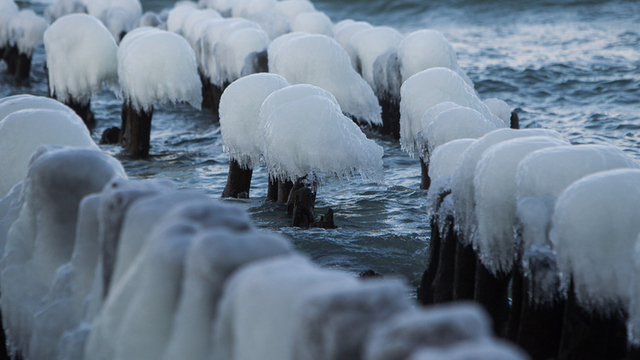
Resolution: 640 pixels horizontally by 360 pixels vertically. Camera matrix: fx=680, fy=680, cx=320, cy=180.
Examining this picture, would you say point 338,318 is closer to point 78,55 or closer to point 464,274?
point 464,274

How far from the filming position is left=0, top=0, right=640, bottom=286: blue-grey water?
6543 mm

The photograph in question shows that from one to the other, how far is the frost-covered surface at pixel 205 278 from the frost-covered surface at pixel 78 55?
361 inches

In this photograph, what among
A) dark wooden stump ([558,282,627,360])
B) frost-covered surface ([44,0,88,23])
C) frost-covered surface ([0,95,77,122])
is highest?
frost-covered surface ([44,0,88,23])

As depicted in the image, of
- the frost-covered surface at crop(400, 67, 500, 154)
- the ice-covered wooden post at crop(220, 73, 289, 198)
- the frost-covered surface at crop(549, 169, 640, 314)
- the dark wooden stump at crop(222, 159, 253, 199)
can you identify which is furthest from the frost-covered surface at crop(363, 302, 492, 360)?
the dark wooden stump at crop(222, 159, 253, 199)

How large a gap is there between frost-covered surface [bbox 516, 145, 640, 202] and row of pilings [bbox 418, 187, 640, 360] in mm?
342

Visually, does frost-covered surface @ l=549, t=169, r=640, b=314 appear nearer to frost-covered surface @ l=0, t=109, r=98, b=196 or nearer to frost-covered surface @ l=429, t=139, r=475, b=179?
frost-covered surface @ l=429, t=139, r=475, b=179

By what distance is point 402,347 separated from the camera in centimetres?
160

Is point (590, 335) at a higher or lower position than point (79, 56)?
lower

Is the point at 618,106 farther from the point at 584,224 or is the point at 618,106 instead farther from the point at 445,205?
the point at 584,224

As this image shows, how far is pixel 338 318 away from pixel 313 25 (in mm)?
13610

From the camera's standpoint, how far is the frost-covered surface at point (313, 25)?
1477 cm

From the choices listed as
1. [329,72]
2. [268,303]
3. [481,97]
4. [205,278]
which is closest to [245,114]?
[329,72]

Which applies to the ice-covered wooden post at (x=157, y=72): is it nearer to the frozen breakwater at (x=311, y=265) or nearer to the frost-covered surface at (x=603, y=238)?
the frozen breakwater at (x=311, y=265)

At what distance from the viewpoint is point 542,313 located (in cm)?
337
